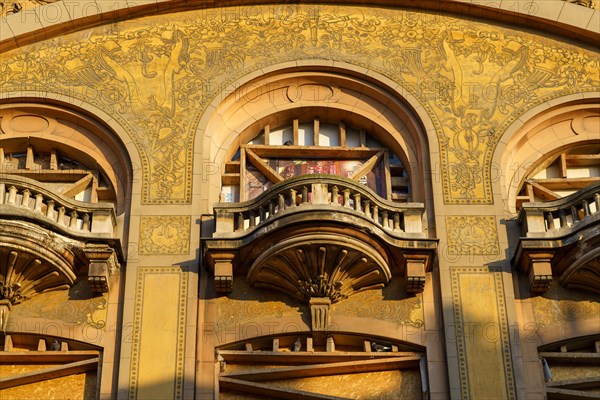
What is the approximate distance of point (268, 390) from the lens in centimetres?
2669

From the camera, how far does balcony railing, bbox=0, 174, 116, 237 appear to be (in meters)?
27.7

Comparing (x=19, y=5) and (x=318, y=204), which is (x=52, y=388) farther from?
(x=19, y=5)

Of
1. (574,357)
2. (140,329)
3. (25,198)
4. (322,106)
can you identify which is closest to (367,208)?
(322,106)

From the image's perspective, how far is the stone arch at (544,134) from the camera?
3028 centimetres

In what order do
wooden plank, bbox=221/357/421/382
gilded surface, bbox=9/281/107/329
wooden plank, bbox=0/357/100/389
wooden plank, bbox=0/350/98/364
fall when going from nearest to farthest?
wooden plank, bbox=0/357/100/389 < wooden plank, bbox=221/357/421/382 < wooden plank, bbox=0/350/98/364 < gilded surface, bbox=9/281/107/329

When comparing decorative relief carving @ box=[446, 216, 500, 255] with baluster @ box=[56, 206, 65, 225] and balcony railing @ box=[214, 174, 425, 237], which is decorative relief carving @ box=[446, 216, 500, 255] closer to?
balcony railing @ box=[214, 174, 425, 237]

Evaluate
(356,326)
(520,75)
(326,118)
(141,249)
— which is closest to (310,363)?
(356,326)

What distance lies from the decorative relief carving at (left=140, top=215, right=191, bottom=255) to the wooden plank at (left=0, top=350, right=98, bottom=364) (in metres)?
2.38

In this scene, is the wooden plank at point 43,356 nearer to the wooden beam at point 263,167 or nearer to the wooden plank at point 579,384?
the wooden beam at point 263,167

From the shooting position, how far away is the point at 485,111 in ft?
100

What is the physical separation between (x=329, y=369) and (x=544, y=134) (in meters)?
7.51

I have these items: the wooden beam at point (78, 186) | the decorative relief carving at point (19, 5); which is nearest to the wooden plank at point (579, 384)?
the wooden beam at point (78, 186)

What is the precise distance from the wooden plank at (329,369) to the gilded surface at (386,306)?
2.65ft

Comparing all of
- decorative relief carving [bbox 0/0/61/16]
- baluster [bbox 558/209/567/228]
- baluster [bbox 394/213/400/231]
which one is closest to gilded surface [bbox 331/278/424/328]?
baluster [bbox 394/213/400/231]
